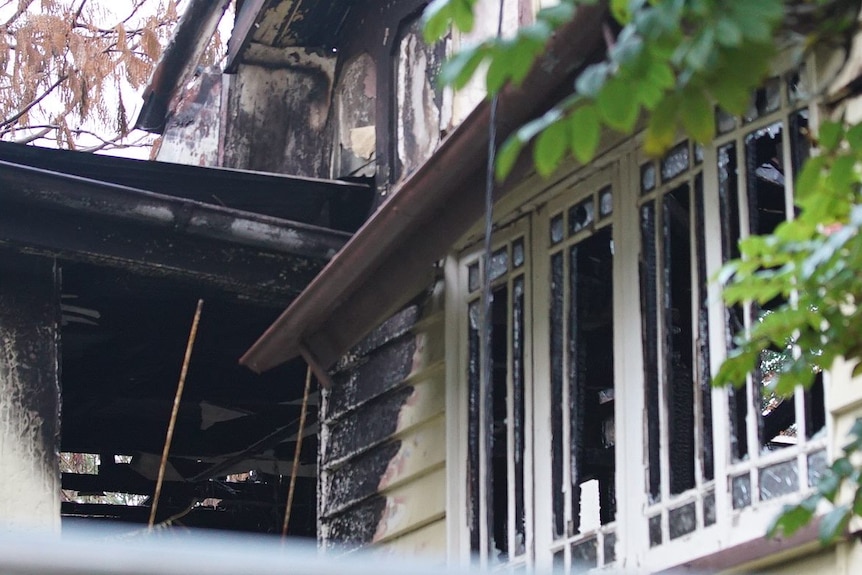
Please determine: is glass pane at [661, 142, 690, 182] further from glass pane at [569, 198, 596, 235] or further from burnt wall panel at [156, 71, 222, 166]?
burnt wall panel at [156, 71, 222, 166]

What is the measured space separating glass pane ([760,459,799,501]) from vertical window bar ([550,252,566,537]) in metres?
1.00

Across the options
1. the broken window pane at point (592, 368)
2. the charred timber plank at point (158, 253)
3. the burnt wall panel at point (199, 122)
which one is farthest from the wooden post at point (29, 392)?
the burnt wall panel at point (199, 122)

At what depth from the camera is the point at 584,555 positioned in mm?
4633

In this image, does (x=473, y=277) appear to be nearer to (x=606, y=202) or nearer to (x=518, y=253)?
(x=518, y=253)

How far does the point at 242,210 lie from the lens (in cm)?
611

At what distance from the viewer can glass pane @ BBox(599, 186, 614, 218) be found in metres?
4.83

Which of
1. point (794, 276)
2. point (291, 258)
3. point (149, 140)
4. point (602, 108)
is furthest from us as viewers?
point (149, 140)

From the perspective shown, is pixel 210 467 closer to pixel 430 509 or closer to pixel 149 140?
pixel 430 509

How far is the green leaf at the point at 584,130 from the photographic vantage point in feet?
7.08

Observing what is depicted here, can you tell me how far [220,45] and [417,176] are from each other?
6.97m

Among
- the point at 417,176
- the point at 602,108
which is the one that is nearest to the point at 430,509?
the point at 417,176

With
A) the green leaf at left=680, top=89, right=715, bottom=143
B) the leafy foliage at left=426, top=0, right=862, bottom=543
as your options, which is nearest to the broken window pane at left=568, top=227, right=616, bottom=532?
the leafy foliage at left=426, top=0, right=862, bottom=543

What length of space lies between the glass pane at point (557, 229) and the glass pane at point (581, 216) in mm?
67

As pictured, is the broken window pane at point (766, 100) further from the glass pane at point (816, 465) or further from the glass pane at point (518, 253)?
the glass pane at point (518, 253)
